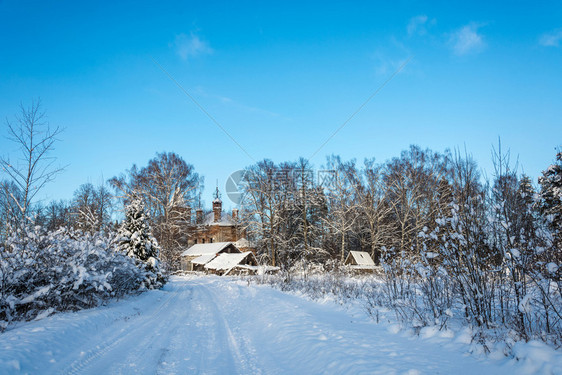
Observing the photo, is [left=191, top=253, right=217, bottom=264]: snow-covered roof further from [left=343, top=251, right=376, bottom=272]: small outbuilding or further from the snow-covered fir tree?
the snow-covered fir tree

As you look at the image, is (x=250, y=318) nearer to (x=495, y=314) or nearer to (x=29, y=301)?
(x=29, y=301)

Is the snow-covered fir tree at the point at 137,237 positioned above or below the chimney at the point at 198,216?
below

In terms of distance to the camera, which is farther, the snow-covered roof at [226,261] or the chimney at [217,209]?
the chimney at [217,209]

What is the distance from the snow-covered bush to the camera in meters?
6.82

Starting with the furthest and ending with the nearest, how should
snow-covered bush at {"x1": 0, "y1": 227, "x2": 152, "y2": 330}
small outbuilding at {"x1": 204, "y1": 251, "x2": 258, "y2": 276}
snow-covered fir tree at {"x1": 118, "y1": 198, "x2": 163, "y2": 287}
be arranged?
small outbuilding at {"x1": 204, "y1": 251, "x2": 258, "y2": 276} < snow-covered fir tree at {"x1": 118, "y1": 198, "x2": 163, "y2": 287} < snow-covered bush at {"x1": 0, "y1": 227, "x2": 152, "y2": 330}

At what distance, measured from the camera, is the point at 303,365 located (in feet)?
15.0

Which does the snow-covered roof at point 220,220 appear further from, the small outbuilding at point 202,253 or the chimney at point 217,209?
the small outbuilding at point 202,253

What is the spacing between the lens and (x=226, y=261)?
34.0 m

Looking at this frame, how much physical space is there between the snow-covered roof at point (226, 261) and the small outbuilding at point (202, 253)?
95.8 inches

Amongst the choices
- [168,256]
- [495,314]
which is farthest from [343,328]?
[168,256]

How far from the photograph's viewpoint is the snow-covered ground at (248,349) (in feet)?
12.4

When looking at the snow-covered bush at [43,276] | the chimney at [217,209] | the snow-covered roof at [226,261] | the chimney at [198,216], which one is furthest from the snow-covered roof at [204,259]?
the snow-covered bush at [43,276]

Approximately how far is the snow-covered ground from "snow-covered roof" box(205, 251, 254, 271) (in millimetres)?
25535

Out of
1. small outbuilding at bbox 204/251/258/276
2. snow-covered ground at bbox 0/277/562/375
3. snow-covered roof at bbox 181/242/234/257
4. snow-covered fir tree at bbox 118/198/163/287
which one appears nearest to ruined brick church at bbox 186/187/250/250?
snow-covered roof at bbox 181/242/234/257
